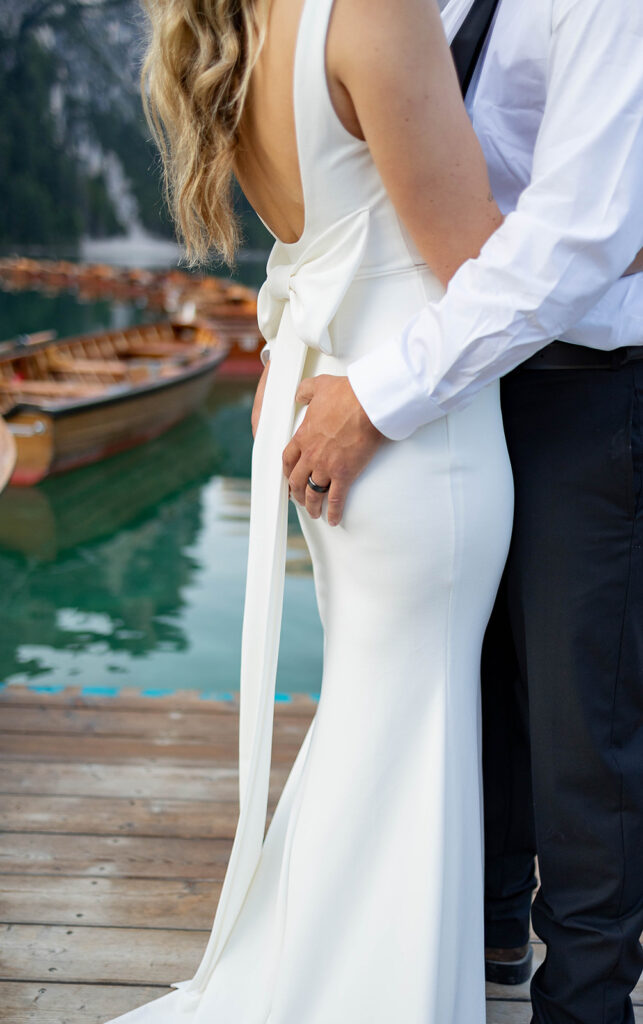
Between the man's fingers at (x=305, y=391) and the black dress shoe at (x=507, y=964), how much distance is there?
80cm

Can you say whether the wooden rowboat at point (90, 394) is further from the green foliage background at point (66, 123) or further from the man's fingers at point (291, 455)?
the green foliage background at point (66, 123)

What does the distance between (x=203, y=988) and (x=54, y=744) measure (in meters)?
0.98

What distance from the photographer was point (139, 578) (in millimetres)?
5910

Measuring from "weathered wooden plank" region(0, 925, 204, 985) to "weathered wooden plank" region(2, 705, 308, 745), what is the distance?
2.19ft

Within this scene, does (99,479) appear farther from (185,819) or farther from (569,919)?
(569,919)

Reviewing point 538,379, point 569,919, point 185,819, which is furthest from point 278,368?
point 185,819

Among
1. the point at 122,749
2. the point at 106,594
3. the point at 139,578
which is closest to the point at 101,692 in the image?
the point at 122,749

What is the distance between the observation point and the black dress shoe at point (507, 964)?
4.24 feet

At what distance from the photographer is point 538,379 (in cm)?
94

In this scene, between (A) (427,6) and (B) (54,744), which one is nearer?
(A) (427,6)

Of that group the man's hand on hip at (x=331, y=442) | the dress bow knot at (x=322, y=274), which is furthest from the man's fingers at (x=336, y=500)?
the dress bow knot at (x=322, y=274)

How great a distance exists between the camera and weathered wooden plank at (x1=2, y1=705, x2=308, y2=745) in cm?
210

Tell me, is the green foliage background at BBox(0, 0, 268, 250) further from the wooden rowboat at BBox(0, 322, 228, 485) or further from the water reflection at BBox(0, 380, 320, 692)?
the water reflection at BBox(0, 380, 320, 692)

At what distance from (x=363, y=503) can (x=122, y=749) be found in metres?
1.30
